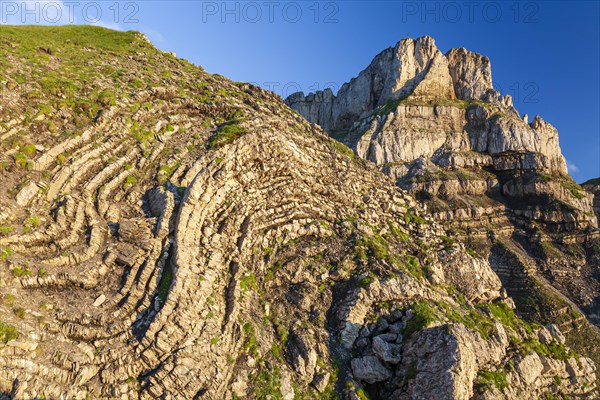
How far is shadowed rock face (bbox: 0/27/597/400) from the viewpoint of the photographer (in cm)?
1633

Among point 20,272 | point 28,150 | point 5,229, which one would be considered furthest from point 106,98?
point 20,272

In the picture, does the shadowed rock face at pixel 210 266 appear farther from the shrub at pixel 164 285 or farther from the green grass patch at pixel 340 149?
the green grass patch at pixel 340 149

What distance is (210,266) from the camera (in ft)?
67.3

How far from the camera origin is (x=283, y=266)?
79.2 feet

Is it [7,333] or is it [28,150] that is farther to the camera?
[28,150]

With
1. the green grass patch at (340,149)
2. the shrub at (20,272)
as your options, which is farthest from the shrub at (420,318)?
the shrub at (20,272)

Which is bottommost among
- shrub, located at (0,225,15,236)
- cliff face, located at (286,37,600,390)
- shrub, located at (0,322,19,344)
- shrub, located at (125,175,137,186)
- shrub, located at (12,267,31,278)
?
shrub, located at (0,322,19,344)

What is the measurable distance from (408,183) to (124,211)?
106m

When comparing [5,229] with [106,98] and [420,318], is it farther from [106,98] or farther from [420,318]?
[420,318]

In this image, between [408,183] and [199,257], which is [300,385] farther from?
[408,183]

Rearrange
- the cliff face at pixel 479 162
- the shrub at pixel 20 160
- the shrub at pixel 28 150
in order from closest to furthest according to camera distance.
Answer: the shrub at pixel 20 160 → the shrub at pixel 28 150 → the cliff face at pixel 479 162

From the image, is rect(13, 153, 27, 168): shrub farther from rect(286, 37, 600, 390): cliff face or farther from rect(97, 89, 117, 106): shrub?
rect(286, 37, 600, 390): cliff face

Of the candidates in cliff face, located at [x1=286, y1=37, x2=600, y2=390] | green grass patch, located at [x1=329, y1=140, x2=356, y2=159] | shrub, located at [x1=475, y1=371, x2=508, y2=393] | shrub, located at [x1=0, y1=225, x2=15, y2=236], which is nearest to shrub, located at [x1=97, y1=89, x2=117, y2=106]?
shrub, located at [x1=0, y1=225, x2=15, y2=236]

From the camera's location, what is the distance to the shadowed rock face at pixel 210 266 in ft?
53.6
